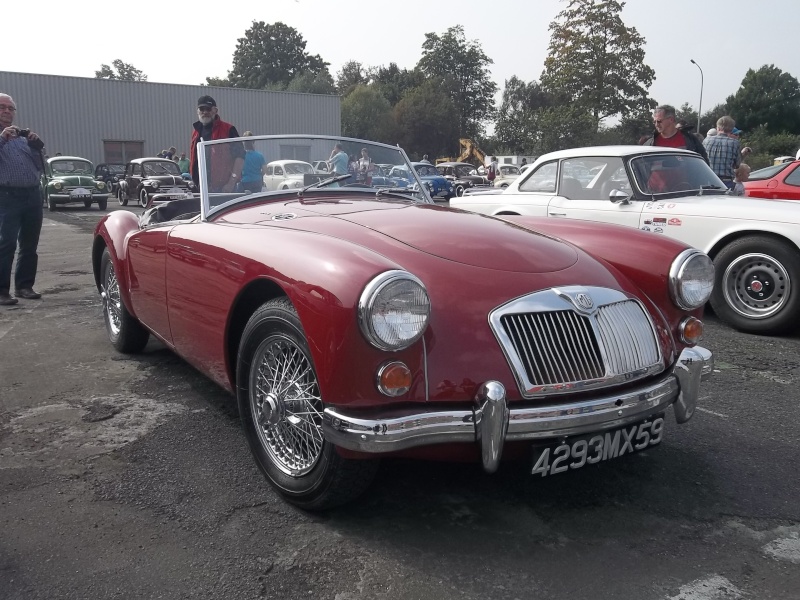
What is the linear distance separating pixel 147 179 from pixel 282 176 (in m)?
17.9

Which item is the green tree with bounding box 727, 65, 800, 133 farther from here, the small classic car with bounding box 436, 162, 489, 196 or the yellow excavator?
the small classic car with bounding box 436, 162, 489, 196

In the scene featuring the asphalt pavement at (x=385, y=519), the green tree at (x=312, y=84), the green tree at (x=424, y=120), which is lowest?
the asphalt pavement at (x=385, y=519)

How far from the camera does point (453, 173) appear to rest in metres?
31.5

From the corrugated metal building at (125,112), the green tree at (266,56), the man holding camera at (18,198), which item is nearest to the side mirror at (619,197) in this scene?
the man holding camera at (18,198)

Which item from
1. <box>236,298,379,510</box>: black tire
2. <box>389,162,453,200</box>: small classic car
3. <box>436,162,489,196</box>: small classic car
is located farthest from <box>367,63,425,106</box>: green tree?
<box>236,298,379,510</box>: black tire

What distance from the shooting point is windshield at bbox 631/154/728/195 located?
20.5 feet

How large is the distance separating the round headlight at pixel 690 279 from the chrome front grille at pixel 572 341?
0.38 metres

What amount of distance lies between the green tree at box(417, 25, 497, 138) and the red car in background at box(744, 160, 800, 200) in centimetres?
6695

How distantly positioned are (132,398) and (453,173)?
2854cm

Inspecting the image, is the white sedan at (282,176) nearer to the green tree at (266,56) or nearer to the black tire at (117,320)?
the black tire at (117,320)

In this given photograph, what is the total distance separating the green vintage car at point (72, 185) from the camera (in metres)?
19.5

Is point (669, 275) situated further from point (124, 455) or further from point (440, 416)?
point (124, 455)

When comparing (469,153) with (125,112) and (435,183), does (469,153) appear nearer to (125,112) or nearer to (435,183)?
(125,112)

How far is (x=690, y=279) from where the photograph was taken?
119 inches
